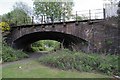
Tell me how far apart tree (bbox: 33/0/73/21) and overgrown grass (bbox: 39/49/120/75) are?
26.3 m

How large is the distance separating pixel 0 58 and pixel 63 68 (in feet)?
21.4

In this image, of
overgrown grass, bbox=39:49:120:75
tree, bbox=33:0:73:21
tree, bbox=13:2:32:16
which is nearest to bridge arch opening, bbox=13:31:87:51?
overgrown grass, bbox=39:49:120:75

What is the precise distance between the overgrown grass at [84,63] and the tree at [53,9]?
86.1ft

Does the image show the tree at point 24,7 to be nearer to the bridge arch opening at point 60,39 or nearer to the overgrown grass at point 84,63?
the bridge arch opening at point 60,39

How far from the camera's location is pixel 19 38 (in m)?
27.5

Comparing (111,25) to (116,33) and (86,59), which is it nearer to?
(116,33)

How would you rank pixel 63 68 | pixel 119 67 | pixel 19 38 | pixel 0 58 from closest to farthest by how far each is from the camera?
pixel 119 67 → pixel 63 68 → pixel 0 58 → pixel 19 38

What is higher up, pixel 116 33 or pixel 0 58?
pixel 116 33

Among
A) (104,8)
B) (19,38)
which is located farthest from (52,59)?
(19,38)

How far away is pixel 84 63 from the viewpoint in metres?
14.4

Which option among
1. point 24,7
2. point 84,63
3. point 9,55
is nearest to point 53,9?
point 24,7

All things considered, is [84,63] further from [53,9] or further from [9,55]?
[53,9]

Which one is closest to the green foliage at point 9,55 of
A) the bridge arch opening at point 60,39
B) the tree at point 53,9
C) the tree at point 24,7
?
the bridge arch opening at point 60,39

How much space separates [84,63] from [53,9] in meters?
28.6
